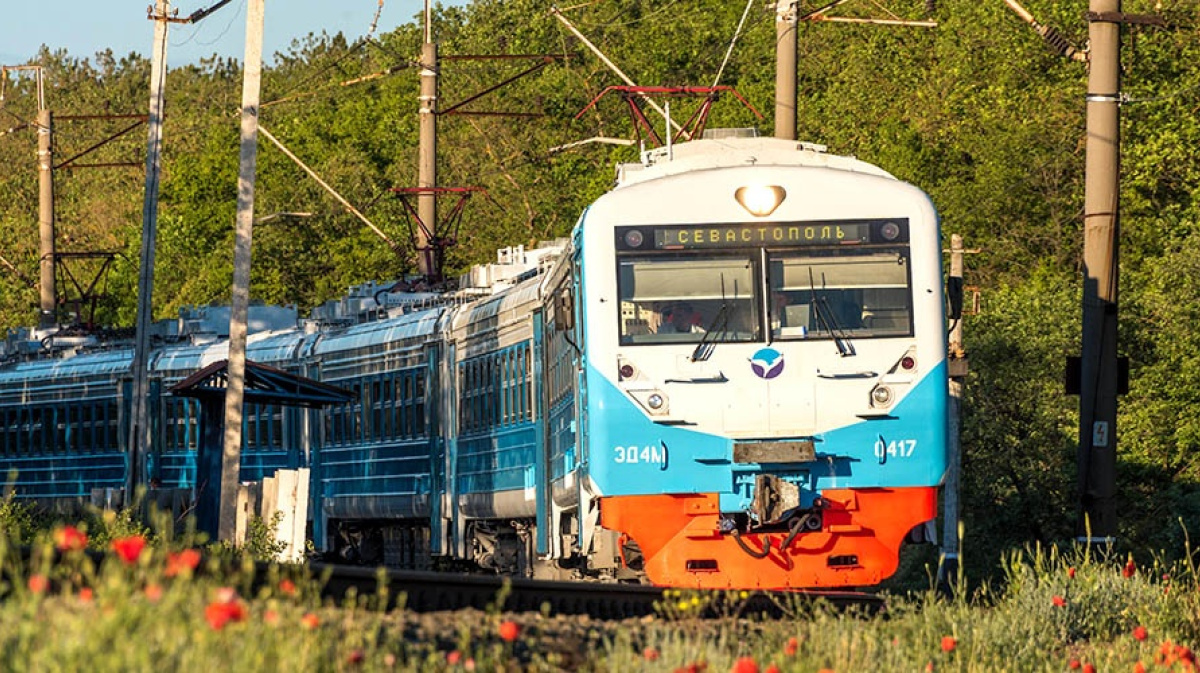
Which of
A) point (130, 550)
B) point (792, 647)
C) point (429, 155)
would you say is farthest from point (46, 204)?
point (130, 550)

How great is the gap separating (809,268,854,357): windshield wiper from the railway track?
Answer: 218 centimetres

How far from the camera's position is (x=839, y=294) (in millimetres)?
15398

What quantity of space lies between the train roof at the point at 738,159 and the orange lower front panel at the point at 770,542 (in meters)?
2.34

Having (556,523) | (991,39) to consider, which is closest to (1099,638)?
(556,523)

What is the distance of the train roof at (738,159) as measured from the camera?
16.0 meters

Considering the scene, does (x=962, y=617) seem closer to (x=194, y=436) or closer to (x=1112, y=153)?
(x=1112, y=153)

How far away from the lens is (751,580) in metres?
15.1

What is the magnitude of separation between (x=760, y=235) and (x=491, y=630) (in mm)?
6715

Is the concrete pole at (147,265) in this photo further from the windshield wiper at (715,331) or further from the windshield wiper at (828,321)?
the windshield wiper at (828,321)

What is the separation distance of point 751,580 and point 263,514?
297 inches

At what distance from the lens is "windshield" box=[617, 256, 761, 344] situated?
50.1 ft

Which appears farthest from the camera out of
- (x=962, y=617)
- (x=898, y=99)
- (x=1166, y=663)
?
(x=898, y=99)

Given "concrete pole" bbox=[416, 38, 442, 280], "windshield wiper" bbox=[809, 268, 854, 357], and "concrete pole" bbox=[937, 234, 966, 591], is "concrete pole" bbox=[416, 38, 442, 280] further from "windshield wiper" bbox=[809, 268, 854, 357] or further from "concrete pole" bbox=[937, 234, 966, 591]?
"windshield wiper" bbox=[809, 268, 854, 357]

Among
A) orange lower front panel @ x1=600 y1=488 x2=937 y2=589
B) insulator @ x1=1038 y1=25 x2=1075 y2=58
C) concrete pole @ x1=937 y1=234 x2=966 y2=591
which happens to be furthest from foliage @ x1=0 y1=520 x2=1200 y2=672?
concrete pole @ x1=937 y1=234 x2=966 y2=591
